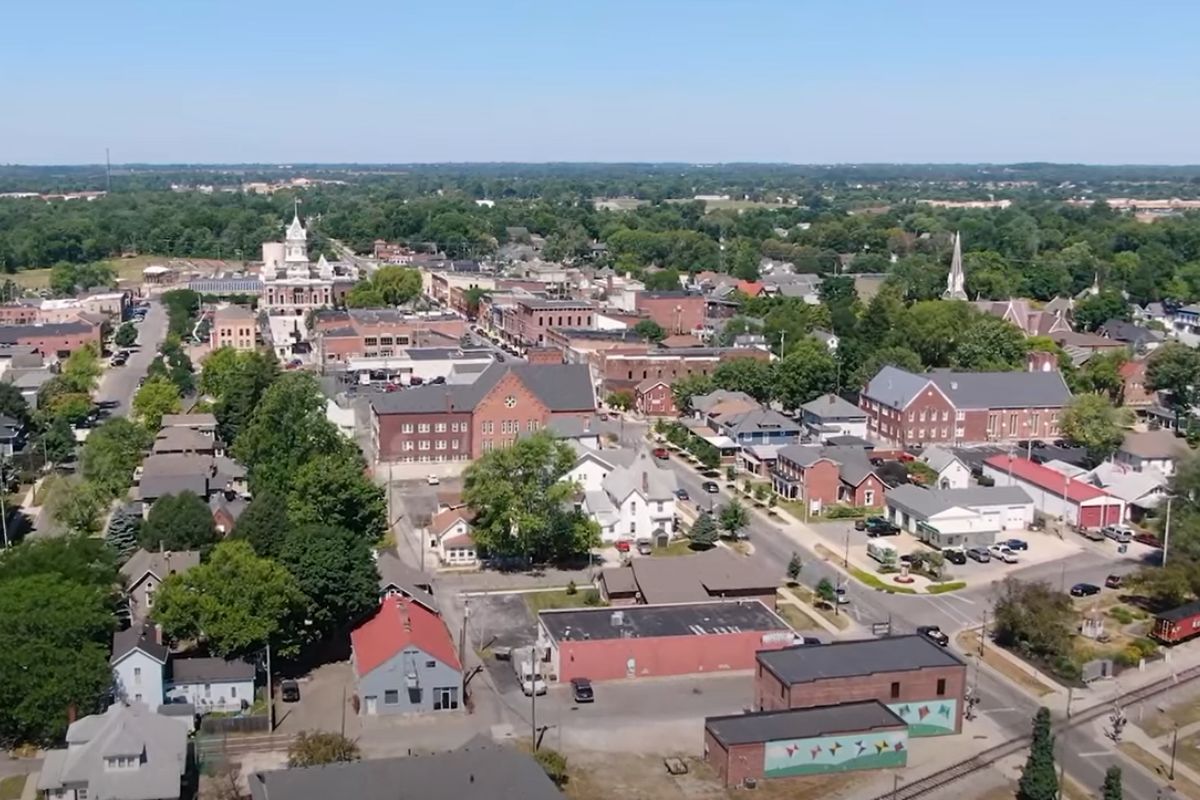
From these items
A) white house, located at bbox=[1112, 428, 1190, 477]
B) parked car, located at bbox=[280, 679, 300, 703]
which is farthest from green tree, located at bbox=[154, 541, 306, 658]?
white house, located at bbox=[1112, 428, 1190, 477]

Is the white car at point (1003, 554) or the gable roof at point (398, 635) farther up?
the gable roof at point (398, 635)

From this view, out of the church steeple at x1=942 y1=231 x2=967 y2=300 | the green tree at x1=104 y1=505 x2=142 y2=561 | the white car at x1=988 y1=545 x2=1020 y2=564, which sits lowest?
the white car at x1=988 y1=545 x2=1020 y2=564

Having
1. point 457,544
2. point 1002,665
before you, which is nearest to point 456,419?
point 457,544

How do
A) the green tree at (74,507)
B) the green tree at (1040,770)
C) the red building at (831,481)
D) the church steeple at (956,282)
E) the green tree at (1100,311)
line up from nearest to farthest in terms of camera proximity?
1. the green tree at (1040,770)
2. the green tree at (74,507)
3. the red building at (831,481)
4. the green tree at (1100,311)
5. the church steeple at (956,282)

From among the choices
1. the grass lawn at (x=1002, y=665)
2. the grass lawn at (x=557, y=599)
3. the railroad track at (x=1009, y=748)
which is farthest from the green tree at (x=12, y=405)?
the railroad track at (x=1009, y=748)

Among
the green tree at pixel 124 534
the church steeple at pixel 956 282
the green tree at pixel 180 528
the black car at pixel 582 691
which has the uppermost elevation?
the church steeple at pixel 956 282

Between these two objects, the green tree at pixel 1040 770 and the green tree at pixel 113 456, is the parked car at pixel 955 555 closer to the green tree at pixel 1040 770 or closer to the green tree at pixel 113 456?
the green tree at pixel 1040 770

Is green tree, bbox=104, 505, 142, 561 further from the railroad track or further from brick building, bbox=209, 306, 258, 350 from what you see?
brick building, bbox=209, 306, 258, 350
